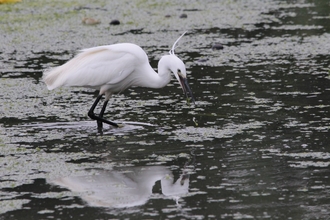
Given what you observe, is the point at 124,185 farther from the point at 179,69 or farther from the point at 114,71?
the point at 114,71

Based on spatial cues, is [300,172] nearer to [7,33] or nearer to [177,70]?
[177,70]

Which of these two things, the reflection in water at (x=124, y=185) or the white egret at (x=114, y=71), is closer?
the reflection in water at (x=124, y=185)

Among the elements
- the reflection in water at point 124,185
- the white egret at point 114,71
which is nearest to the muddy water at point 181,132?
the reflection in water at point 124,185

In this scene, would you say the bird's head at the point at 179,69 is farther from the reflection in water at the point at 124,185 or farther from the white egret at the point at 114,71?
the reflection in water at the point at 124,185

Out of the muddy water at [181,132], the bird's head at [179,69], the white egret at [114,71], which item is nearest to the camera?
the muddy water at [181,132]

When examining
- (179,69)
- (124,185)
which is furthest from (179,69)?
(124,185)

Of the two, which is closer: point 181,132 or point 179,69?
point 181,132

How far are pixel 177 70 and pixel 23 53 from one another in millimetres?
4468

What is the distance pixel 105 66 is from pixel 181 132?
104cm

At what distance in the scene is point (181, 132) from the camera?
6.81m

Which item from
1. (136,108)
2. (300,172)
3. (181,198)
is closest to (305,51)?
(136,108)

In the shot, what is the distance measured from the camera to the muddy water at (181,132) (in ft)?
16.1

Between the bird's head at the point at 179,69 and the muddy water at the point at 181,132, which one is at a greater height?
the bird's head at the point at 179,69

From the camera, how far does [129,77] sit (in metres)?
7.38
